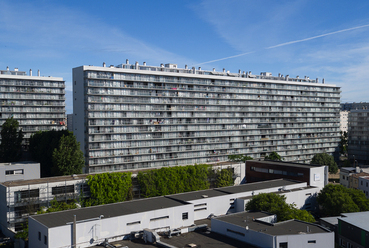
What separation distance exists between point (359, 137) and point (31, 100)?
119102 millimetres

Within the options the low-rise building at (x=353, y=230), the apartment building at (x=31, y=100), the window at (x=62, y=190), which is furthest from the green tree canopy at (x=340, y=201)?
the apartment building at (x=31, y=100)

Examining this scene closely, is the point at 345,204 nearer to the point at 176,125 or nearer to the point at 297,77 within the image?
the point at 176,125

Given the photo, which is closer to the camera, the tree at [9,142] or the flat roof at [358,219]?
the flat roof at [358,219]

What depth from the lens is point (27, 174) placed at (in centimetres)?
7294

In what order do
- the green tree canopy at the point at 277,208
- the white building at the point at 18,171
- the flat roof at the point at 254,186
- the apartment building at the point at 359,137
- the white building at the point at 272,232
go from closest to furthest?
the white building at the point at 272,232 → the green tree canopy at the point at 277,208 → the flat roof at the point at 254,186 → the white building at the point at 18,171 → the apartment building at the point at 359,137

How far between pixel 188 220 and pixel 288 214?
46.4ft

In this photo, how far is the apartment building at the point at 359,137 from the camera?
131250mm

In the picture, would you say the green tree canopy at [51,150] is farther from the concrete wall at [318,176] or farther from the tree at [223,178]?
the concrete wall at [318,176]

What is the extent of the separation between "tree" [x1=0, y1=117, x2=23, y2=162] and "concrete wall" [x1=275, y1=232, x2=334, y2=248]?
250 ft

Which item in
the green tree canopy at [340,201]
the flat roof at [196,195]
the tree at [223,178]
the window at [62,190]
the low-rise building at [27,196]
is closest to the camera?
the low-rise building at [27,196]

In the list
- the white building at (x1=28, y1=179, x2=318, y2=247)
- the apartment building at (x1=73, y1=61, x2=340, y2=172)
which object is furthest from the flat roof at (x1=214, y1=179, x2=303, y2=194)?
the apartment building at (x1=73, y1=61, x2=340, y2=172)

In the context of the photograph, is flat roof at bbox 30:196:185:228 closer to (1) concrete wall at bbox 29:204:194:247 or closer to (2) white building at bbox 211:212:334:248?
(1) concrete wall at bbox 29:204:194:247

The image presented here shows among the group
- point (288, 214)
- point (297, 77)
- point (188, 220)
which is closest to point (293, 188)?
point (288, 214)

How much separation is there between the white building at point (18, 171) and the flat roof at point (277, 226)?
45.4 metres
